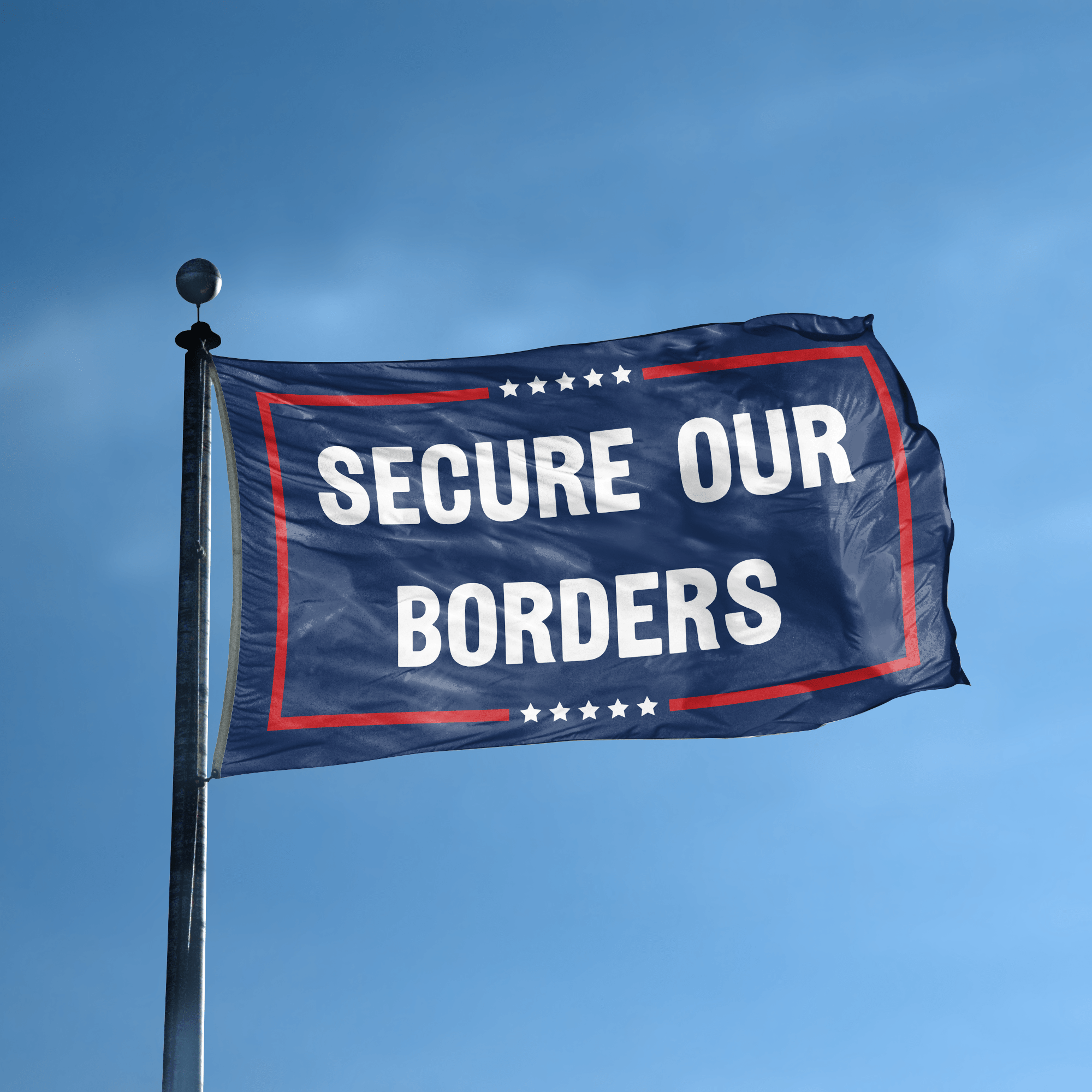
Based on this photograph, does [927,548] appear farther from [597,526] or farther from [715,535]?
[597,526]

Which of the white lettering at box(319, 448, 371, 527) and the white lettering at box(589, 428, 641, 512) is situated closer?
the white lettering at box(319, 448, 371, 527)

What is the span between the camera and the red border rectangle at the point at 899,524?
452 inches

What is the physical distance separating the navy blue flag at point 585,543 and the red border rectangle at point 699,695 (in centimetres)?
2

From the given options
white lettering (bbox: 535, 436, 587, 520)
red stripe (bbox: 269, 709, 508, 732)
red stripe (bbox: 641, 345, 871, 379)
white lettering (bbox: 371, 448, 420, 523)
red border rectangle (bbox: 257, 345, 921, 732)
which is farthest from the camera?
red stripe (bbox: 641, 345, 871, 379)

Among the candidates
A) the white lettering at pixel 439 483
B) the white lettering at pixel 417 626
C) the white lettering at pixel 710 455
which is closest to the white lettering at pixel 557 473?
the white lettering at pixel 439 483

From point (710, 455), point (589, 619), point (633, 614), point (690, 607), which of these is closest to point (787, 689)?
point (690, 607)

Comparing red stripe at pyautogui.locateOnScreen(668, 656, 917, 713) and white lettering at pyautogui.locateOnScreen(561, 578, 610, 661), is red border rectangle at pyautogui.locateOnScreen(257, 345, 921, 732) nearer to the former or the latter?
red stripe at pyautogui.locateOnScreen(668, 656, 917, 713)

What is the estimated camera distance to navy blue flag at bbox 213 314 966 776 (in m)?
11.1

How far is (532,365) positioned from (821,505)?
284 cm

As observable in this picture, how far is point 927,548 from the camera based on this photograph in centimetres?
1214

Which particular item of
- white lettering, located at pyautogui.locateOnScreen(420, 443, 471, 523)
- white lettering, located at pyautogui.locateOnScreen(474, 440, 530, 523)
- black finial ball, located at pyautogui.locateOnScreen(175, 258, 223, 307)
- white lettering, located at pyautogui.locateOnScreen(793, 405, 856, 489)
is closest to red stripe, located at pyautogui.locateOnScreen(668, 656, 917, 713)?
white lettering, located at pyautogui.locateOnScreen(793, 405, 856, 489)

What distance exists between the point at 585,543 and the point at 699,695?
1.63 metres

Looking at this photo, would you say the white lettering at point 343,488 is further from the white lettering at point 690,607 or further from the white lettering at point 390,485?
the white lettering at point 690,607

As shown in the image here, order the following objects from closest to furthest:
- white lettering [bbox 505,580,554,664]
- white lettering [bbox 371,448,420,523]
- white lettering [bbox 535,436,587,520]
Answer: white lettering [bbox 505,580,554,664] → white lettering [bbox 371,448,420,523] → white lettering [bbox 535,436,587,520]
